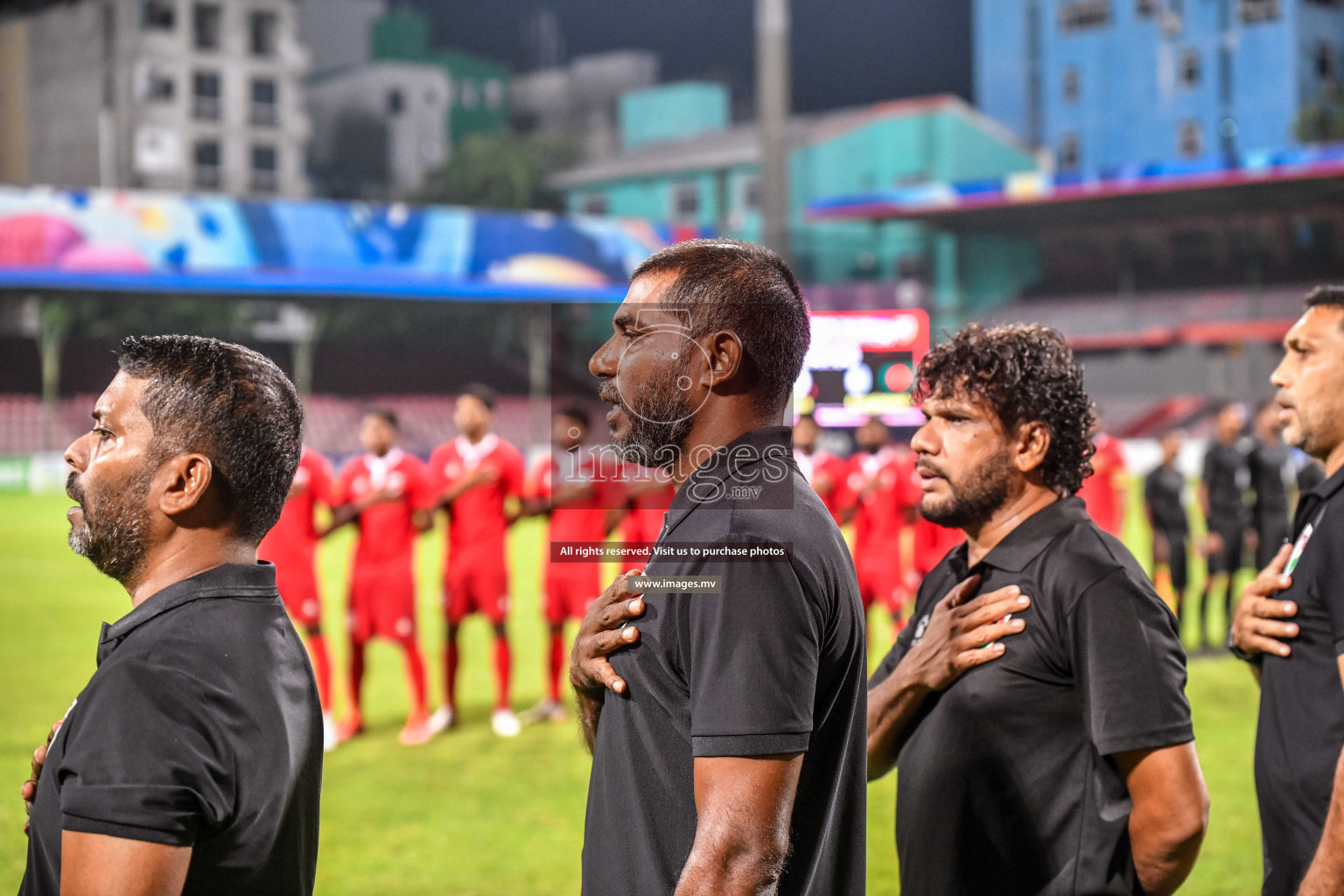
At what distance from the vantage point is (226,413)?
5.90 ft

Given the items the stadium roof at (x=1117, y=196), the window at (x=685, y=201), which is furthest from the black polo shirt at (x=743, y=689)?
the window at (x=685, y=201)

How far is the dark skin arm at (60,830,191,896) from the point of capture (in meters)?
1.49

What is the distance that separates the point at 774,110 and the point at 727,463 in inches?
591

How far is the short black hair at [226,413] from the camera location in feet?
5.85

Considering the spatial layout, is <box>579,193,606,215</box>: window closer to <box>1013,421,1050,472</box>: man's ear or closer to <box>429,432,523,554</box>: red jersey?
<box>429,432,523,554</box>: red jersey

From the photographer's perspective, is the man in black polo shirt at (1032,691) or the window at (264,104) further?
the window at (264,104)

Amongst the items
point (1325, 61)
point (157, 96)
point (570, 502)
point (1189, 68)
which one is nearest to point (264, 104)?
point (157, 96)

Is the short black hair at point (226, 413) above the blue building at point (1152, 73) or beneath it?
beneath

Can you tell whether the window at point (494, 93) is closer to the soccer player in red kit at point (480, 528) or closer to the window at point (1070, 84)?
the window at point (1070, 84)

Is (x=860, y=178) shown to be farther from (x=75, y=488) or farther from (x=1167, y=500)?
(x=75, y=488)

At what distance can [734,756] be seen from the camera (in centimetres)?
149

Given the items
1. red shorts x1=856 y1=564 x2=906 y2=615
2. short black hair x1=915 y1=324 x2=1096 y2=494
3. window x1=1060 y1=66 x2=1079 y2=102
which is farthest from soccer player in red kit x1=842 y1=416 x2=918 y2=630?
window x1=1060 y1=66 x2=1079 y2=102

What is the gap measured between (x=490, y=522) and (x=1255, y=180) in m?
30.9

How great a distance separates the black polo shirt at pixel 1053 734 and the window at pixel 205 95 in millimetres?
→ 44786
